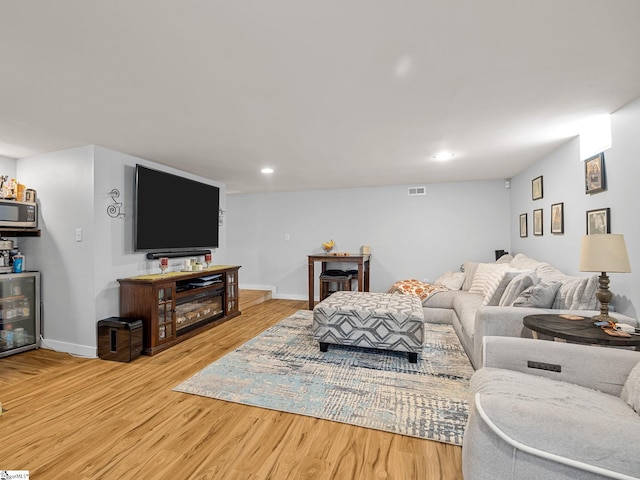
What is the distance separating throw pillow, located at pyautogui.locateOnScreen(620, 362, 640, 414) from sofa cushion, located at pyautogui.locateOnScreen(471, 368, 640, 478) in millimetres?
27

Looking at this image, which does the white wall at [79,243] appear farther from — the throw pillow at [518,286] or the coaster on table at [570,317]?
the coaster on table at [570,317]

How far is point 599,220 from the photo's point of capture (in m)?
2.45

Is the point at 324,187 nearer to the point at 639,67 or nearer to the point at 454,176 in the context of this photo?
the point at 454,176

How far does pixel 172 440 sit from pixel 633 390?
232cm

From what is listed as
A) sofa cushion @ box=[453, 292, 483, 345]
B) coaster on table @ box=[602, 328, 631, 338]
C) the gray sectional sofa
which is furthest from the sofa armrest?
sofa cushion @ box=[453, 292, 483, 345]

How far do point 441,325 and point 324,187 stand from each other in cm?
302

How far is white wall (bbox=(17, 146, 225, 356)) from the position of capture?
3.08m

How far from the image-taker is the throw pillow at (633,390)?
128 centimetres

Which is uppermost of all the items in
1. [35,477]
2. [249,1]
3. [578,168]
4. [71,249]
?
[249,1]

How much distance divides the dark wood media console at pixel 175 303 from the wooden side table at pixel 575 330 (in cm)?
329

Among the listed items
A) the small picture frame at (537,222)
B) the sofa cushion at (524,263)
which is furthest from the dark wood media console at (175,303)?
the small picture frame at (537,222)

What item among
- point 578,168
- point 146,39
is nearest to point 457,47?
point 146,39

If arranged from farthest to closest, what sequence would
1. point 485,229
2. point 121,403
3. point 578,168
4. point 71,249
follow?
1. point 485,229
2. point 71,249
3. point 578,168
4. point 121,403

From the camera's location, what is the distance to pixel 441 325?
4047 mm
